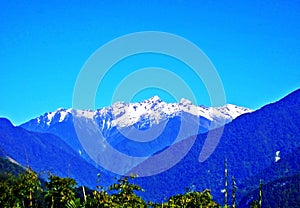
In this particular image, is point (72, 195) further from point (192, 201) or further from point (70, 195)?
point (192, 201)

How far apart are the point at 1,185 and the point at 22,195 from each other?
4833 millimetres

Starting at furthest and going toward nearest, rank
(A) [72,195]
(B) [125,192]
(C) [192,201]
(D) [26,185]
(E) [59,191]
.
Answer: (D) [26,185]
(E) [59,191]
(A) [72,195]
(C) [192,201]
(B) [125,192]

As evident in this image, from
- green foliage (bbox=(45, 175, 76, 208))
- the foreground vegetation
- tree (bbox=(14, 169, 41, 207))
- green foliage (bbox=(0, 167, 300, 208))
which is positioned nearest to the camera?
green foliage (bbox=(0, 167, 300, 208))

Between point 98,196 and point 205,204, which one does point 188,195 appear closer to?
point 205,204

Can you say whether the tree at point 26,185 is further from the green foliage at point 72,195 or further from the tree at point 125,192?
the tree at point 125,192

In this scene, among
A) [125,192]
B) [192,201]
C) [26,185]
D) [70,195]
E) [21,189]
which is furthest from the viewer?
[21,189]

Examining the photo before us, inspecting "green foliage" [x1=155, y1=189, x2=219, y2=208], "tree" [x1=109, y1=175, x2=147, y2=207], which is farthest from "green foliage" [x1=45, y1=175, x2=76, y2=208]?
"green foliage" [x1=155, y1=189, x2=219, y2=208]

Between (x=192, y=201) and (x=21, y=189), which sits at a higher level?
(x=21, y=189)

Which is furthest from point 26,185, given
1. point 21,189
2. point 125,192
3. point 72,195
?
point 125,192

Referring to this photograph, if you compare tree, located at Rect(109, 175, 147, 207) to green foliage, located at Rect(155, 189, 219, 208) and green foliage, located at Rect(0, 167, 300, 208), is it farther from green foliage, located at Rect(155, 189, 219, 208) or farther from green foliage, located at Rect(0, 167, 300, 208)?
green foliage, located at Rect(155, 189, 219, 208)

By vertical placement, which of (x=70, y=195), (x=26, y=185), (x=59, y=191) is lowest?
(x=70, y=195)

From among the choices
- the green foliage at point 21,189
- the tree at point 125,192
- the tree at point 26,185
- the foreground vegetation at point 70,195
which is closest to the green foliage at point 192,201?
the foreground vegetation at point 70,195

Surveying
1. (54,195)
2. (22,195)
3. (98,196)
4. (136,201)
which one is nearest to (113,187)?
(136,201)

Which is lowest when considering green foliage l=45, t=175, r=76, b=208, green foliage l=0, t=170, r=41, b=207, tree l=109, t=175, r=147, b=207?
tree l=109, t=175, r=147, b=207
